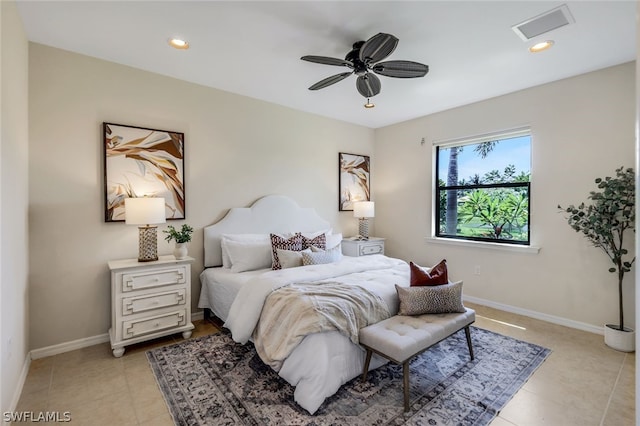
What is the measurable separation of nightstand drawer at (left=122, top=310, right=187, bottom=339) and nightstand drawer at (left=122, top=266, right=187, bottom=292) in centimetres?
30

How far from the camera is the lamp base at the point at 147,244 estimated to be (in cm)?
287

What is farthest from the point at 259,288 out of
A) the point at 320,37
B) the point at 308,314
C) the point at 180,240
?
the point at 320,37

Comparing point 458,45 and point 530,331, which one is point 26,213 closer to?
point 458,45

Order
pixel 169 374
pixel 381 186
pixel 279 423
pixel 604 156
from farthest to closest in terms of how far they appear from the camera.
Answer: pixel 381 186 → pixel 604 156 → pixel 169 374 → pixel 279 423

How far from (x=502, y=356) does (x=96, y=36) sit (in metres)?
4.44

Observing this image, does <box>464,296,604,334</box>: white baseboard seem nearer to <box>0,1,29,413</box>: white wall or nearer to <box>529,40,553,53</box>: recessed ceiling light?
<box>529,40,553,53</box>: recessed ceiling light

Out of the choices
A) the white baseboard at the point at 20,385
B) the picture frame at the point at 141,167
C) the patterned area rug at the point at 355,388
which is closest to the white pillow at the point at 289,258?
the patterned area rug at the point at 355,388

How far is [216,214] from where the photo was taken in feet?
11.8

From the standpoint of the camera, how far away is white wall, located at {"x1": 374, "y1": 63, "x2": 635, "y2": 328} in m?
2.98

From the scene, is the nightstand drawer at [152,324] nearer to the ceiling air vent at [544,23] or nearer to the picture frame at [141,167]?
the picture frame at [141,167]

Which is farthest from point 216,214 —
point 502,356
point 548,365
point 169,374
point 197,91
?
point 548,365

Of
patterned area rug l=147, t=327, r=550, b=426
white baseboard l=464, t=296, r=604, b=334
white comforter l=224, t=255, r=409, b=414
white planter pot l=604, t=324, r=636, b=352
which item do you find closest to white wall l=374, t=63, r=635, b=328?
white baseboard l=464, t=296, r=604, b=334

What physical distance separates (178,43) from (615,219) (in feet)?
14.2

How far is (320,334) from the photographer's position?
6.45 ft
